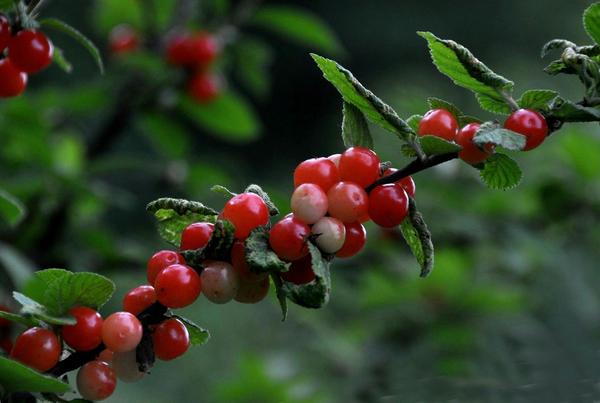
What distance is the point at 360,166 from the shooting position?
53 cm

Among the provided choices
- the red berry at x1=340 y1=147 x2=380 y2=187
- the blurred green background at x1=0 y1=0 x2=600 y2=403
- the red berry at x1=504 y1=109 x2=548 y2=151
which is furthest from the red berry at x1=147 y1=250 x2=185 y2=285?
the blurred green background at x1=0 y1=0 x2=600 y2=403

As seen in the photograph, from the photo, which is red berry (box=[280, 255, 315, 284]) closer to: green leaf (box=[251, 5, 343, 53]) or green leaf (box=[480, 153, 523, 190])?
green leaf (box=[480, 153, 523, 190])

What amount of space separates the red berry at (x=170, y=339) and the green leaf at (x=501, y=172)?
0.71 ft

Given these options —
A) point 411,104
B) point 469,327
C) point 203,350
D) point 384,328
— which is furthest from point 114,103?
point 203,350

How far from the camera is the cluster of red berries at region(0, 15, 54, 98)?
643mm

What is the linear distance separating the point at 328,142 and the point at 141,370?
5.00 metres

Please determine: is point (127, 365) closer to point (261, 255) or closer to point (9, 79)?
point (261, 255)

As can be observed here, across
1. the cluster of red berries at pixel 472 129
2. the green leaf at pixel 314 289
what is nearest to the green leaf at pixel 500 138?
the cluster of red berries at pixel 472 129

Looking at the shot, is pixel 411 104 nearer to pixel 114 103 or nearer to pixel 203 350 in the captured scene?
pixel 114 103

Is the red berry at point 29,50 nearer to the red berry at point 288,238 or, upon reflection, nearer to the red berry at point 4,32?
the red berry at point 4,32

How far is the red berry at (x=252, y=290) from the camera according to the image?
1.75 feet

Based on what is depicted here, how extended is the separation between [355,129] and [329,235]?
0.28 feet

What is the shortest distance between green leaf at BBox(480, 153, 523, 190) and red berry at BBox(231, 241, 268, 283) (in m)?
0.16

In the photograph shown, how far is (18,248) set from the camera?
47.3 inches
